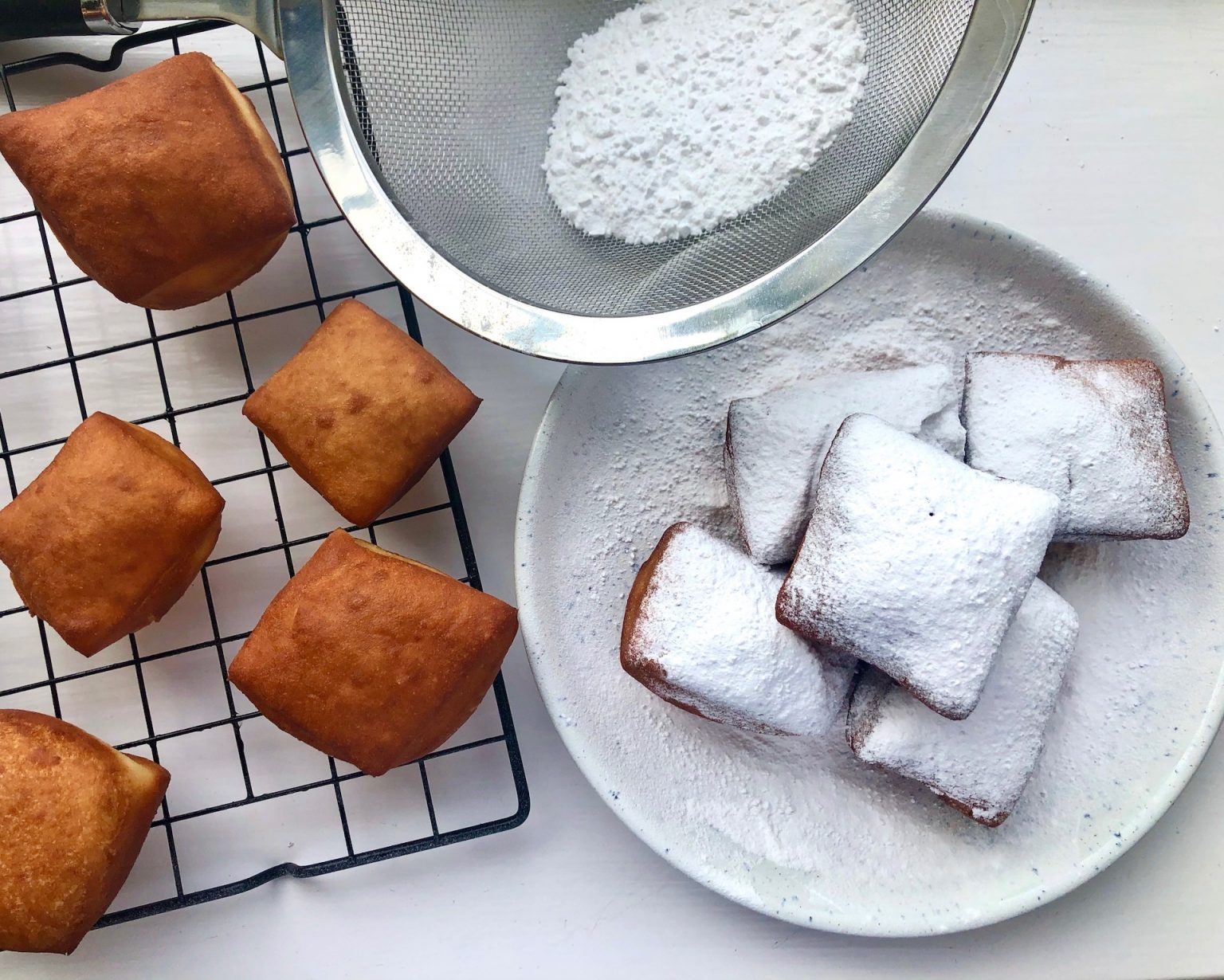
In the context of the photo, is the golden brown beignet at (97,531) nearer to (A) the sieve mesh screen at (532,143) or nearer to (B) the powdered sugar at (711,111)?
(A) the sieve mesh screen at (532,143)

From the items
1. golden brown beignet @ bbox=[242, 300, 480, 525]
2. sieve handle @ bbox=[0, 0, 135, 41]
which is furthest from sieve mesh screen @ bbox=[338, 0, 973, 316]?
sieve handle @ bbox=[0, 0, 135, 41]

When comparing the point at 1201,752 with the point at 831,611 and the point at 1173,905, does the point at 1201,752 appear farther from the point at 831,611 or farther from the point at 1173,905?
the point at 831,611

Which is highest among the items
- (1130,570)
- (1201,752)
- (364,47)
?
(364,47)

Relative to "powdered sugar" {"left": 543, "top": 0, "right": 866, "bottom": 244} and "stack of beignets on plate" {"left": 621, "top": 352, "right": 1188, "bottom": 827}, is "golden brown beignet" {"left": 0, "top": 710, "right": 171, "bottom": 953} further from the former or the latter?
"powdered sugar" {"left": 543, "top": 0, "right": 866, "bottom": 244}

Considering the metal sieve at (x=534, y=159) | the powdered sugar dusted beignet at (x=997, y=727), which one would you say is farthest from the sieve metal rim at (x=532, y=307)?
the powdered sugar dusted beignet at (x=997, y=727)

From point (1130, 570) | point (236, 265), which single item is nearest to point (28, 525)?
point (236, 265)

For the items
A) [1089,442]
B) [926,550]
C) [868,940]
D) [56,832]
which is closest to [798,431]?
[926,550]
